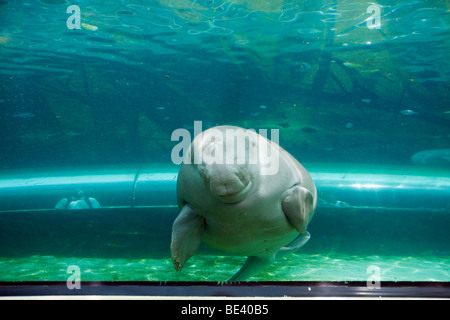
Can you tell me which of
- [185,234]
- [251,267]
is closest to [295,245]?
[251,267]

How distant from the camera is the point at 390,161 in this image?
22.8 metres

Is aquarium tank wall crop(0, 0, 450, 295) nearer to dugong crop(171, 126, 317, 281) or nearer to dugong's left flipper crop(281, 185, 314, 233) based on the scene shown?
dugong crop(171, 126, 317, 281)

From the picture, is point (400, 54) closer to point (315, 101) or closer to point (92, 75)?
point (315, 101)

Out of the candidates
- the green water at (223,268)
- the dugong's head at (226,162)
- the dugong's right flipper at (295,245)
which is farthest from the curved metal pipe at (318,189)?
the dugong's head at (226,162)

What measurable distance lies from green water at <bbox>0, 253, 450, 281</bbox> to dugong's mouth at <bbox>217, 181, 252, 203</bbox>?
304cm

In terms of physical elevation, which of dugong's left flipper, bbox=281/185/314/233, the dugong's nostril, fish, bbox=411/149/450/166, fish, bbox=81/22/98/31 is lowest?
dugong's left flipper, bbox=281/185/314/233

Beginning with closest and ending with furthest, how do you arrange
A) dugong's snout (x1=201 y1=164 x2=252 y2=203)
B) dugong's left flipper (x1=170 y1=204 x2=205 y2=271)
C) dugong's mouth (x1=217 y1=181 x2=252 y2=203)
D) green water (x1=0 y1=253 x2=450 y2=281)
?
dugong's snout (x1=201 y1=164 x2=252 y2=203), dugong's mouth (x1=217 y1=181 x2=252 y2=203), dugong's left flipper (x1=170 y1=204 x2=205 y2=271), green water (x1=0 y1=253 x2=450 y2=281)

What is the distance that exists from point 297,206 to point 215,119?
18148 millimetres

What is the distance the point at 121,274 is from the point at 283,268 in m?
3.15

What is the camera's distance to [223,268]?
6.48m

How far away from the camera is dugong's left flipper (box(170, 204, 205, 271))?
3.22 metres

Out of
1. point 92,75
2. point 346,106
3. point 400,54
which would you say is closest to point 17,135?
point 92,75

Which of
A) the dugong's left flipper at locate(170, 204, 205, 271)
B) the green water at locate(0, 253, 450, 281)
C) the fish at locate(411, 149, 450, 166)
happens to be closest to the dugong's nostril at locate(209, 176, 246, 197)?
the dugong's left flipper at locate(170, 204, 205, 271)

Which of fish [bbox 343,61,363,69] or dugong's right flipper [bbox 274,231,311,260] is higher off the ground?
fish [bbox 343,61,363,69]
